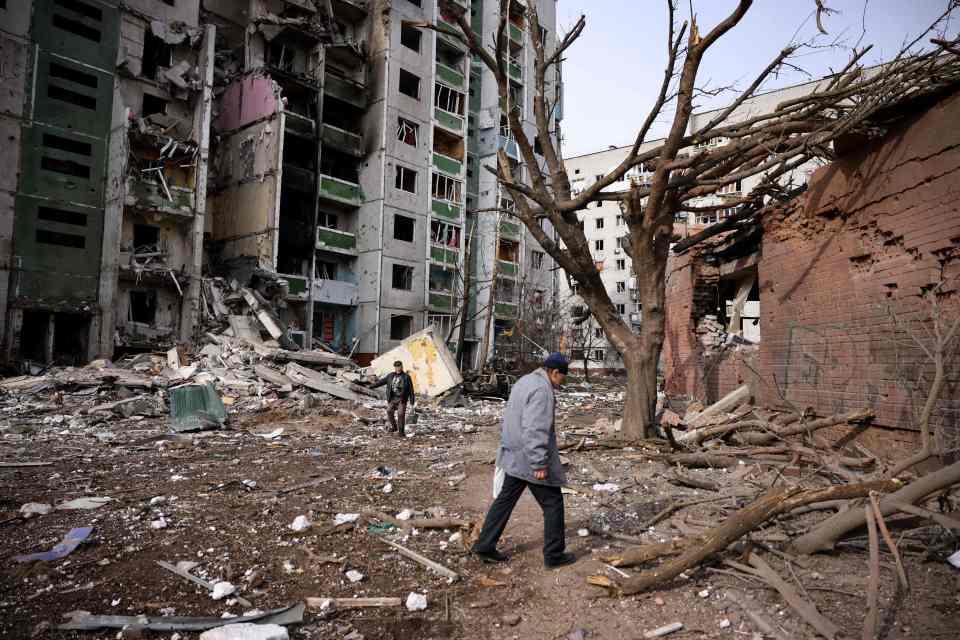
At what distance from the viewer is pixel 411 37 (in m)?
29.4

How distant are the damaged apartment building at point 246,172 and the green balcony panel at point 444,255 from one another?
0.12 meters

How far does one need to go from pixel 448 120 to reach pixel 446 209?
15.7 feet

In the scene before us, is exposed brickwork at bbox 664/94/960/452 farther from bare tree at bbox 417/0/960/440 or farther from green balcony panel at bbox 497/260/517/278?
green balcony panel at bbox 497/260/517/278

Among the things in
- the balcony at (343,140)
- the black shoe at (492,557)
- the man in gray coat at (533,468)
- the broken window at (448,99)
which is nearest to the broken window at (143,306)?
the balcony at (343,140)

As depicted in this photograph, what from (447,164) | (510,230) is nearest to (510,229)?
(510,230)

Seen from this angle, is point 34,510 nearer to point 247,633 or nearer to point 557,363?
point 247,633

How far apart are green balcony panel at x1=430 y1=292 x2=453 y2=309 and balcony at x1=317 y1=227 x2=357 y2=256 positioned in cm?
461

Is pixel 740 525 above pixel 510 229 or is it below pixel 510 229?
below

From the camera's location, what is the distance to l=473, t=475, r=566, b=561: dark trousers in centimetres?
386

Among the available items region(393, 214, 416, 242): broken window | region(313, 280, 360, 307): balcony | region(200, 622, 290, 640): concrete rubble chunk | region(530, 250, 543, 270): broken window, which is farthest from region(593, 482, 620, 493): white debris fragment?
region(530, 250, 543, 270): broken window

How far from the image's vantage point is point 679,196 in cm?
890

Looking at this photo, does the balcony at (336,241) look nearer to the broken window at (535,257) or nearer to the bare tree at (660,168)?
the broken window at (535,257)

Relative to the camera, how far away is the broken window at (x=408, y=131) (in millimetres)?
27891

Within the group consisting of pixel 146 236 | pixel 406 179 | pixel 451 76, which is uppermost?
pixel 451 76
